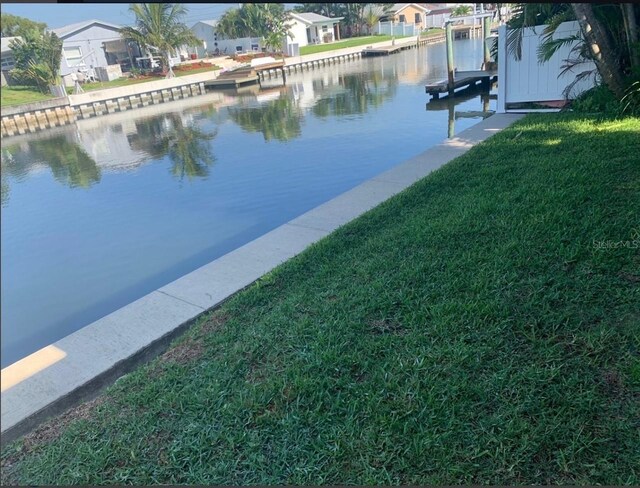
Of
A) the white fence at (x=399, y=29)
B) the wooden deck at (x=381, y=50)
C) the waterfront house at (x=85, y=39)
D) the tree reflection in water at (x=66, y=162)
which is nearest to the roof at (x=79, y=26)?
A: the waterfront house at (x=85, y=39)

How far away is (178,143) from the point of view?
14.9 m

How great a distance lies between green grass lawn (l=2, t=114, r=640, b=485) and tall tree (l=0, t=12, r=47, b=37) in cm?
184

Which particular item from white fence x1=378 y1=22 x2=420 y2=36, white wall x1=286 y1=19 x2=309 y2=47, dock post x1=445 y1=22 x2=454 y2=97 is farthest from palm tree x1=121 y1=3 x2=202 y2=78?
white fence x1=378 y1=22 x2=420 y2=36

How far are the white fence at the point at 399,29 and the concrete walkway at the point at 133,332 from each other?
2410 centimetres

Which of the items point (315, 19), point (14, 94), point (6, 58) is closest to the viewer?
point (6, 58)

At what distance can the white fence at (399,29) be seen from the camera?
89.9 feet

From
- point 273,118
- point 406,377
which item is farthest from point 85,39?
point 273,118

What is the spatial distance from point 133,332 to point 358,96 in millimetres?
17877

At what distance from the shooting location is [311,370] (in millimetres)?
2764

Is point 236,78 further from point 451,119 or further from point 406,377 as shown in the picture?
point 406,377

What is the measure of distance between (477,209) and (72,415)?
369cm

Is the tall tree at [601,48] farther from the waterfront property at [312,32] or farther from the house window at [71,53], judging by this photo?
the waterfront property at [312,32]

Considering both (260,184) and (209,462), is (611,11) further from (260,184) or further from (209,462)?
(209,462)

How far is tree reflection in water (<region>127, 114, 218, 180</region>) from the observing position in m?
11.4
